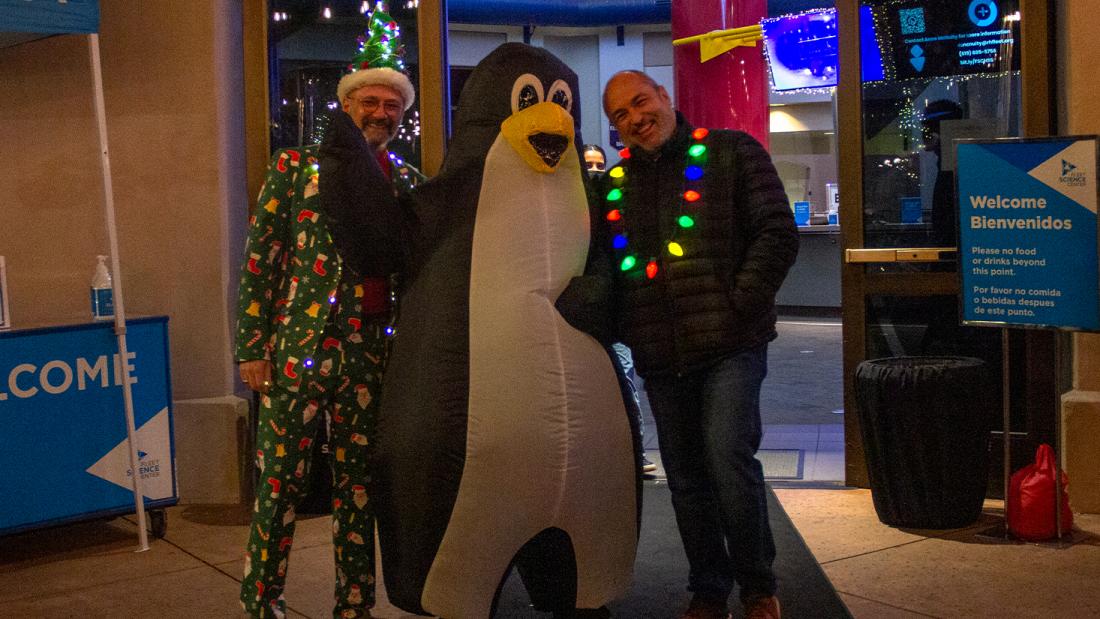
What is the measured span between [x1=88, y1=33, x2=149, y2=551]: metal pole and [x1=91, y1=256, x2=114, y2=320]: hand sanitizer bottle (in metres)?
0.14

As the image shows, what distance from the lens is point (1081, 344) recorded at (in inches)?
186

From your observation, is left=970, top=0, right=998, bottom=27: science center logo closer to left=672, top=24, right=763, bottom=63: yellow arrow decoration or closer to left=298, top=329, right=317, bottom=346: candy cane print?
left=672, top=24, right=763, bottom=63: yellow arrow decoration

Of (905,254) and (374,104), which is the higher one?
(374,104)

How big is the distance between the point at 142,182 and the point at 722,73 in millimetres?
2934

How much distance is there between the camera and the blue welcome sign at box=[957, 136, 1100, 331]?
14.1 feet

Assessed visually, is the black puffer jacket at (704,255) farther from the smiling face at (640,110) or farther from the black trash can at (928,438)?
the black trash can at (928,438)

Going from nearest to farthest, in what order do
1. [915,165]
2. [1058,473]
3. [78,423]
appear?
[1058,473] < [78,423] < [915,165]

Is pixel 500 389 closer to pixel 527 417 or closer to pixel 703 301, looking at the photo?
pixel 527 417

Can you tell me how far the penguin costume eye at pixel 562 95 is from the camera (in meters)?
3.21

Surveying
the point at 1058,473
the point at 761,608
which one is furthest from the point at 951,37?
the point at 761,608

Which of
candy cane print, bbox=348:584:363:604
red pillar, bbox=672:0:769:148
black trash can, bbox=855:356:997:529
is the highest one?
red pillar, bbox=672:0:769:148

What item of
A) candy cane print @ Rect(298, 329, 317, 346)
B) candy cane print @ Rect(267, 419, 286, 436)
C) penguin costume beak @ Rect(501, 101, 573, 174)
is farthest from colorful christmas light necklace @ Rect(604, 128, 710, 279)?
candy cane print @ Rect(267, 419, 286, 436)

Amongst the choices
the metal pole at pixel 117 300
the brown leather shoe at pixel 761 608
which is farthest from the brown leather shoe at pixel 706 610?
the metal pole at pixel 117 300

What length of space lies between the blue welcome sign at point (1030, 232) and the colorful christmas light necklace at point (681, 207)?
1584 millimetres
